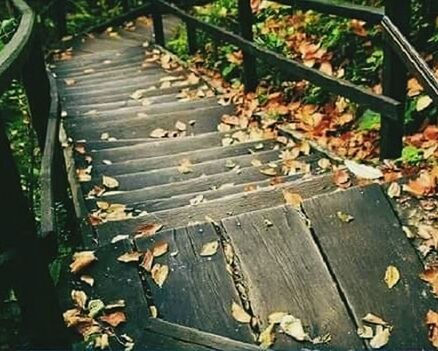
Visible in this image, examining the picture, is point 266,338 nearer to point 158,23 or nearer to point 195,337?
point 195,337

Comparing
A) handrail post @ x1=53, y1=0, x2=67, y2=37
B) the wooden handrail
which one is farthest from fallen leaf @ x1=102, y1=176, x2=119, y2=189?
handrail post @ x1=53, y1=0, x2=67, y2=37

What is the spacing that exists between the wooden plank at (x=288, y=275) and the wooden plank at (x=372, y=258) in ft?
0.22

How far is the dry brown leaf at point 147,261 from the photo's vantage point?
2474mm

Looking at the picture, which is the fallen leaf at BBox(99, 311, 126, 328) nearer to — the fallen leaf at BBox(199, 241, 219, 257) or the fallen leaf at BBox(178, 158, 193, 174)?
the fallen leaf at BBox(199, 241, 219, 257)

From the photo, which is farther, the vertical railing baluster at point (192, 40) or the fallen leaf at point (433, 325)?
the vertical railing baluster at point (192, 40)

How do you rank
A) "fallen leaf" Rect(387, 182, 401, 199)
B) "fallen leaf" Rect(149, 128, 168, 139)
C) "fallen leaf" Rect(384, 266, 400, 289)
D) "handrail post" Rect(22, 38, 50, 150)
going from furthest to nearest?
"fallen leaf" Rect(149, 128, 168, 139) → "handrail post" Rect(22, 38, 50, 150) → "fallen leaf" Rect(387, 182, 401, 199) → "fallen leaf" Rect(384, 266, 400, 289)

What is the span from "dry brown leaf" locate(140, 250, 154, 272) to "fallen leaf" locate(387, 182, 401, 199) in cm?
120

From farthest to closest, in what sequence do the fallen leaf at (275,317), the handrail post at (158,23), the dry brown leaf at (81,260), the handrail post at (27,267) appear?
the handrail post at (158,23), the dry brown leaf at (81,260), the fallen leaf at (275,317), the handrail post at (27,267)

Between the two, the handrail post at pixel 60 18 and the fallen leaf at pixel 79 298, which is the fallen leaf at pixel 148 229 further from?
the handrail post at pixel 60 18

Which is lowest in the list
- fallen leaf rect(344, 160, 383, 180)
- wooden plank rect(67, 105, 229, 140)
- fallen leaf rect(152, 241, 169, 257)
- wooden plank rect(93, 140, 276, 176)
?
wooden plank rect(67, 105, 229, 140)

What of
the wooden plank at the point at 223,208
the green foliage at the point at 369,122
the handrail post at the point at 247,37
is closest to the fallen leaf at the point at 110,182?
the wooden plank at the point at 223,208

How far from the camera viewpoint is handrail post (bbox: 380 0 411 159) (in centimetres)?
310

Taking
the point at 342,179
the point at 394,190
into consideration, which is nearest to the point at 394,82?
the point at 342,179

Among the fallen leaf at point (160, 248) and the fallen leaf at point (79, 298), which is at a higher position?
the fallen leaf at point (160, 248)
